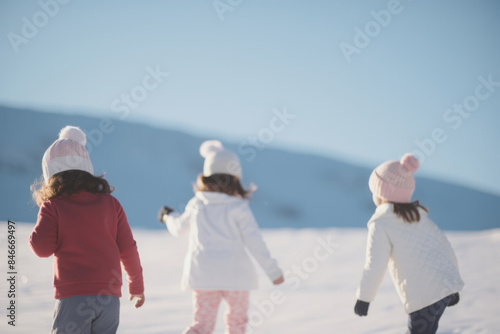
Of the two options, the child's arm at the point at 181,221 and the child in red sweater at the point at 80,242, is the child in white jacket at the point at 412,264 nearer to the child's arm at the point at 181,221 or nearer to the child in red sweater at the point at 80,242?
the child's arm at the point at 181,221

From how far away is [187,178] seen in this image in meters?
13.7

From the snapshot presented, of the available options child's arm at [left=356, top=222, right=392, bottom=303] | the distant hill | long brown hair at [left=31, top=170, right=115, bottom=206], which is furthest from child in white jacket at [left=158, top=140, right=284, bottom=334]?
the distant hill

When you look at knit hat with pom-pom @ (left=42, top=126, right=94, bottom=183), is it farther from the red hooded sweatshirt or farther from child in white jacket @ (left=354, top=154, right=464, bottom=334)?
child in white jacket @ (left=354, top=154, right=464, bottom=334)

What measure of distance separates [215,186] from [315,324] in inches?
58.0

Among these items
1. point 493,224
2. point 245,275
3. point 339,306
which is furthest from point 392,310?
point 493,224

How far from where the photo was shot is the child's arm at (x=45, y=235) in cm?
202

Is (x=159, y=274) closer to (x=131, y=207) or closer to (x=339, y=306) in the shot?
(x=339, y=306)

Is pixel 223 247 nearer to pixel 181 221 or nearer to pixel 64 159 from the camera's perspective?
pixel 181 221

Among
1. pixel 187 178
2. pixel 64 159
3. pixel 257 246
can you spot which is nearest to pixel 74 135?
pixel 64 159

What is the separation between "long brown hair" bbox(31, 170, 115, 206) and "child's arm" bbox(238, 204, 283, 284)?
693 millimetres

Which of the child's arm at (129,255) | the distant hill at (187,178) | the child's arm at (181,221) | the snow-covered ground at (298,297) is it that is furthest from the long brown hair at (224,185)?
the distant hill at (187,178)

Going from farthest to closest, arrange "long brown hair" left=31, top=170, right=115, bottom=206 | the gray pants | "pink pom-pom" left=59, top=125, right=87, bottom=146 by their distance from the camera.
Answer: "pink pom-pom" left=59, top=125, right=87, bottom=146 < "long brown hair" left=31, top=170, right=115, bottom=206 < the gray pants

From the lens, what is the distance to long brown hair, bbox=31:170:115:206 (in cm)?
215

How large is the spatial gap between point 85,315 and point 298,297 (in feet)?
8.04
